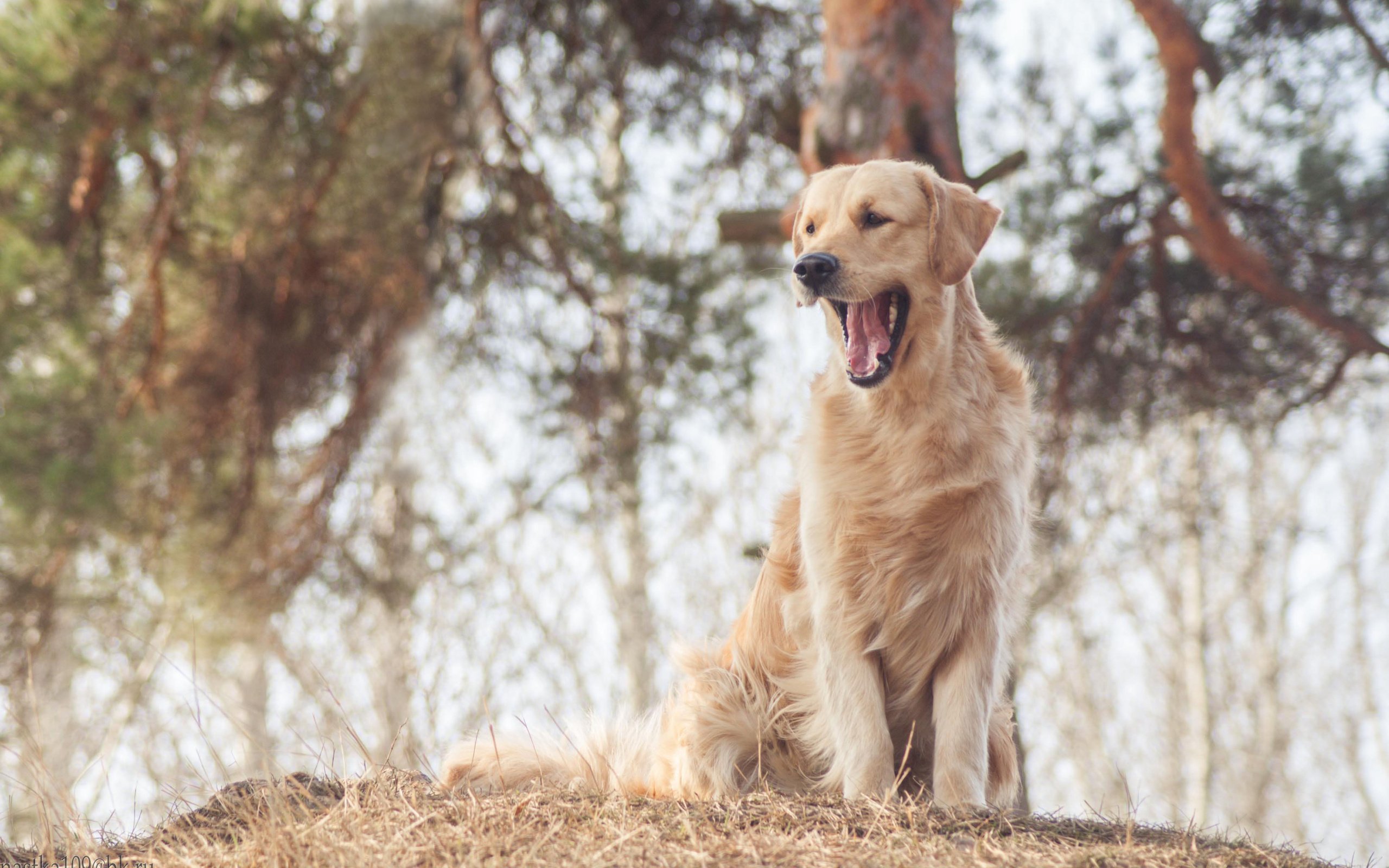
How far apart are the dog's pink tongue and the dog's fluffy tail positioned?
5.21 feet

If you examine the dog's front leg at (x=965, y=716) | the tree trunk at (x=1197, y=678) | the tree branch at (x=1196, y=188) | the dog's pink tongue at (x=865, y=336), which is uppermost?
the tree branch at (x=1196, y=188)

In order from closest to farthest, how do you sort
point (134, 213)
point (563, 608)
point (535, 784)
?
1. point (535, 784)
2. point (134, 213)
3. point (563, 608)

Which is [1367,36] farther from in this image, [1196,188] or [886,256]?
[886,256]

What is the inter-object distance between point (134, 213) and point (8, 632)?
11.5 ft

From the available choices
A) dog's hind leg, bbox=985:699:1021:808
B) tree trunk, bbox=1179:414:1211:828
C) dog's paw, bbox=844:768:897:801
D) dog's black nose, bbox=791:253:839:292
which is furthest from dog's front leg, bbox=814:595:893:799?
tree trunk, bbox=1179:414:1211:828

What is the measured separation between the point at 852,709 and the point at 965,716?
0.33 metres

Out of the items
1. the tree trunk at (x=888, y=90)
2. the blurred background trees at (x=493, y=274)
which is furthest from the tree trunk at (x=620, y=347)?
the tree trunk at (x=888, y=90)

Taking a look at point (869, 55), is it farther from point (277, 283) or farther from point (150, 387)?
point (150, 387)

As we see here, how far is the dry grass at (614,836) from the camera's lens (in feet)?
8.39

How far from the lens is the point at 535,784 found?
3357 mm

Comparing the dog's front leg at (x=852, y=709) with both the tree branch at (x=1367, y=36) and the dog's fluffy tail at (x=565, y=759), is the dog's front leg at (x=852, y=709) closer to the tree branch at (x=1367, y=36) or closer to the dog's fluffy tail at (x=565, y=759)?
the dog's fluffy tail at (x=565, y=759)

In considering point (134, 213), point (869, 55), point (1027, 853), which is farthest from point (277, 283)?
point (1027, 853)

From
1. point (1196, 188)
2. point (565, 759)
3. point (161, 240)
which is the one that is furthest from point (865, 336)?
point (161, 240)

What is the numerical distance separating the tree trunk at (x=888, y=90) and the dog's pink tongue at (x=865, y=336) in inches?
95.1
